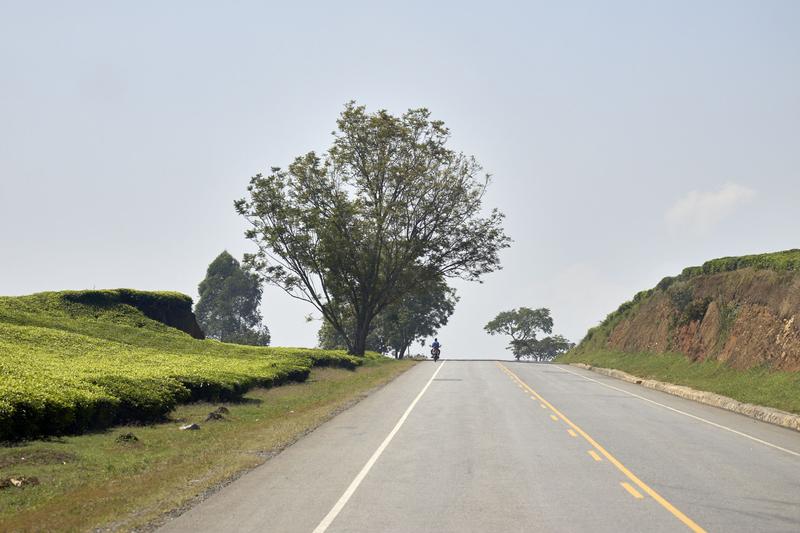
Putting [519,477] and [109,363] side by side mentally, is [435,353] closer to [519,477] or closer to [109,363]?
[109,363]

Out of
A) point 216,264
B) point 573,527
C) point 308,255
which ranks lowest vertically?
point 573,527

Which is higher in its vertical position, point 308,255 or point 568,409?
point 308,255

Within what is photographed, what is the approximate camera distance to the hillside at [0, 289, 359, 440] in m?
17.9

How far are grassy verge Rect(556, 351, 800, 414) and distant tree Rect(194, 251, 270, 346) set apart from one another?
70.6m

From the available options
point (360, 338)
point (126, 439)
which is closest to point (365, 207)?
point (360, 338)

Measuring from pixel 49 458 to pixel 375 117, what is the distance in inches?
1892

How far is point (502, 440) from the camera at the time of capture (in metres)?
18.1

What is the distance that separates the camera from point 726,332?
137 ft

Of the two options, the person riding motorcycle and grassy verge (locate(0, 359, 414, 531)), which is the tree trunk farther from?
Result: grassy verge (locate(0, 359, 414, 531))

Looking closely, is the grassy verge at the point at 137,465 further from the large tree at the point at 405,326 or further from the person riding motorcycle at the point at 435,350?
the large tree at the point at 405,326

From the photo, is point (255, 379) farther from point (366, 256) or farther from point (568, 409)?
point (366, 256)

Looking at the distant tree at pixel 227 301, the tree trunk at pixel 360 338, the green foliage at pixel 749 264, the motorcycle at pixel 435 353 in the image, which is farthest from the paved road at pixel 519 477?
the distant tree at pixel 227 301

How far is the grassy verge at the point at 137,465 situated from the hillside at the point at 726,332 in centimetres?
1762

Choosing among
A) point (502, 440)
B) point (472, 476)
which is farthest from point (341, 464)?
point (502, 440)
